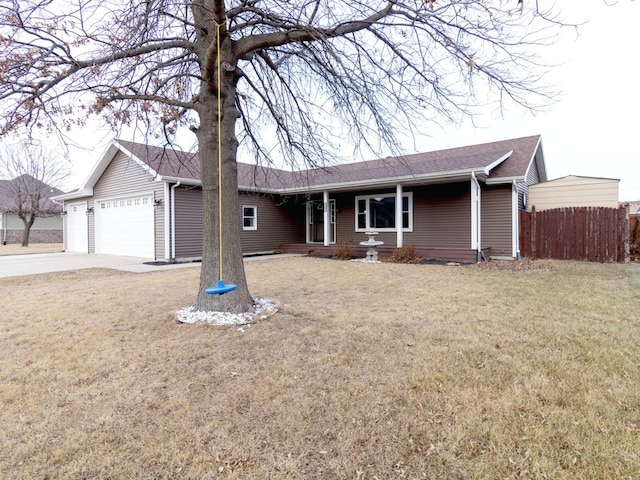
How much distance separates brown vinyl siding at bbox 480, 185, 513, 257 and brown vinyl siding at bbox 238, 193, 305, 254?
737 cm

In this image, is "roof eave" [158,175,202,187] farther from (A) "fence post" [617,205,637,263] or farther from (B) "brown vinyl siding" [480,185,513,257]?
(A) "fence post" [617,205,637,263]

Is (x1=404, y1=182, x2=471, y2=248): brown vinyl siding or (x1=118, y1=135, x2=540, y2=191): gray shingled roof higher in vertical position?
(x1=118, y1=135, x2=540, y2=191): gray shingled roof

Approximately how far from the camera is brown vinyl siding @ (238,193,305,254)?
1486cm

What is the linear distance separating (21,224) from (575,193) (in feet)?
116

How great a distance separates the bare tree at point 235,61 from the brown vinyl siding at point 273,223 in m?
8.99

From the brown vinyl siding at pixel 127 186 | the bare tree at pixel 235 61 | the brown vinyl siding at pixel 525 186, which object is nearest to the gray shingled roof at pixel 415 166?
the brown vinyl siding at pixel 127 186

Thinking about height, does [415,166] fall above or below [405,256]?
above

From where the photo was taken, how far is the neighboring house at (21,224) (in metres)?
26.0

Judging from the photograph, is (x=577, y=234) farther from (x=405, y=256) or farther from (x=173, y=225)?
(x=173, y=225)

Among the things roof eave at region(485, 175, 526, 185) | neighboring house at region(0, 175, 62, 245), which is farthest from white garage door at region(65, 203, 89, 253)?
roof eave at region(485, 175, 526, 185)

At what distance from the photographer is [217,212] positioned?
5039 millimetres

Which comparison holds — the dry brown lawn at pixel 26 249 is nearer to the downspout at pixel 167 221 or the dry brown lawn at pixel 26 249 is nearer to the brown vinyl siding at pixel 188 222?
the downspout at pixel 167 221

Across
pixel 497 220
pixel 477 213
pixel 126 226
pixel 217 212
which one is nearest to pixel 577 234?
pixel 497 220

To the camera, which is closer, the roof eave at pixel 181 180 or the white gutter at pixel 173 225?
the roof eave at pixel 181 180
